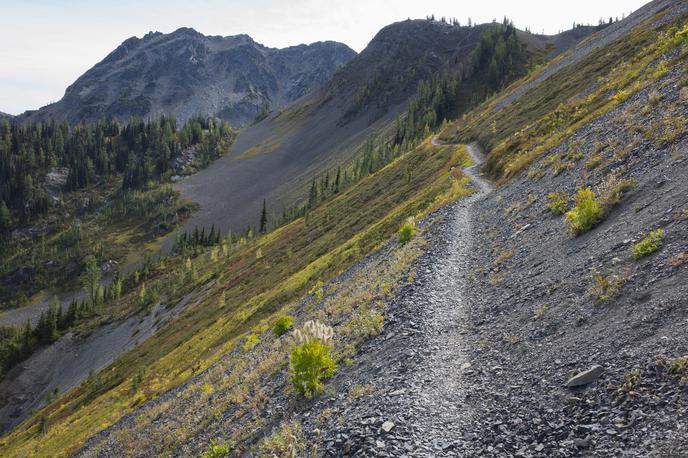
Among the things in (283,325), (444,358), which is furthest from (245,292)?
(444,358)

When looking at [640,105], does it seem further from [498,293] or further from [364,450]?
[364,450]

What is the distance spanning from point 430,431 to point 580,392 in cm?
390

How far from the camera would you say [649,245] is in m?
14.7

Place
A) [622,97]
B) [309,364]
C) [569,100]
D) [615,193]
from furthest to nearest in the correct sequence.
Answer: [569,100] → [622,97] → [615,193] → [309,364]

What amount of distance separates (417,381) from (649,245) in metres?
9.27

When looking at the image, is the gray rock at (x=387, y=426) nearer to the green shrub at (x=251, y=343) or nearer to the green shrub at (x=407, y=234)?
the green shrub at (x=251, y=343)

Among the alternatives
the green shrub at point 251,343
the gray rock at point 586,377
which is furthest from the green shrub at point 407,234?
the gray rock at point 586,377

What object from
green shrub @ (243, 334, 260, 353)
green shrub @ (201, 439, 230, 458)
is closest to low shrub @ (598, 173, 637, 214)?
green shrub @ (201, 439, 230, 458)

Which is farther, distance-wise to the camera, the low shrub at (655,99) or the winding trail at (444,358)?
the low shrub at (655,99)

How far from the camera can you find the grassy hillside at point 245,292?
4722cm

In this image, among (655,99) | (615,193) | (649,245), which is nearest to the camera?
(649,245)

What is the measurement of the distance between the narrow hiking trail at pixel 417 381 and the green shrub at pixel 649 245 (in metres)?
6.56

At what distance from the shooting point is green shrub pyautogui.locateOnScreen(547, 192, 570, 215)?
24906mm

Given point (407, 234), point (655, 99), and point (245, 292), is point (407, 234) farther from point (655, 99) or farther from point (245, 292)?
point (245, 292)
